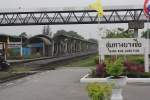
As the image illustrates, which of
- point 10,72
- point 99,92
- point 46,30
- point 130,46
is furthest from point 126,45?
point 46,30

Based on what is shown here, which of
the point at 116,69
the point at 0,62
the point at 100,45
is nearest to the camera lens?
the point at 116,69

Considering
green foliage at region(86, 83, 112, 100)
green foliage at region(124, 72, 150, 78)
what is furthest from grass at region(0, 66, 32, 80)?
green foliage at region(86, 83, 112, 100)

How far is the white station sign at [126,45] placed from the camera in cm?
2322

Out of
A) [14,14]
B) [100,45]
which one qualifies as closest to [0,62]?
[100,45]

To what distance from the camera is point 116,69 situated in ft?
35.5

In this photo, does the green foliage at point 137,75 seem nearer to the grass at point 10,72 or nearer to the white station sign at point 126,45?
the white station sign at point 126,45

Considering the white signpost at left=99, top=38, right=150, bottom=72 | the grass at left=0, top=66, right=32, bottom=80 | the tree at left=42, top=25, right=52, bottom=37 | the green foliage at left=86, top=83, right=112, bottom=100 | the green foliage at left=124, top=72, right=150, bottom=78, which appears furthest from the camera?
the tree at left=42, top=25, right=52, bottom=37

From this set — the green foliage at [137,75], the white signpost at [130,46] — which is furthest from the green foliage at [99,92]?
the white signpost at [130,46]

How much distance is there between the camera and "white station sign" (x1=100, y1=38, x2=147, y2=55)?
76.2ft

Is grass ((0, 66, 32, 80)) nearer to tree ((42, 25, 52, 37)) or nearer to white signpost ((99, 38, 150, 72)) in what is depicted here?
white signpost ((99, 38, 150, 72))

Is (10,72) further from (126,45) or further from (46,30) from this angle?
(46,30)

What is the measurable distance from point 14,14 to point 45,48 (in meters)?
16.1

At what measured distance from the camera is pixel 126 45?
2342 cm

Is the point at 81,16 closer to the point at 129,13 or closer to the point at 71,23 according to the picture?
the point at 71,23
